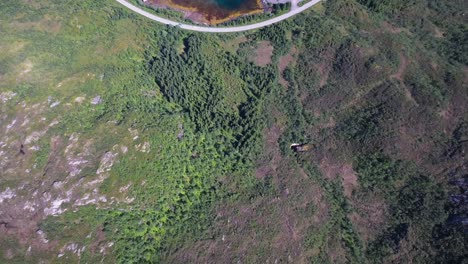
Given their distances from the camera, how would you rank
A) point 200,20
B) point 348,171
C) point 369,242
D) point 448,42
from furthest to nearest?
point 200,20 < point 448,42 < point 348,171 < point 369,242

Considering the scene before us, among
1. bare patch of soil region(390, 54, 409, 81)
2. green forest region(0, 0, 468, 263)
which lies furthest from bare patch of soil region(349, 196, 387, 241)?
bare patch of soil region(390, 54, 409, 81)

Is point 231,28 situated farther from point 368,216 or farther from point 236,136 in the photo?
point 368,216

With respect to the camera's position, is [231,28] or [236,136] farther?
[231,28]

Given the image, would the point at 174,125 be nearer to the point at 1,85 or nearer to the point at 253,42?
the point at 253,42

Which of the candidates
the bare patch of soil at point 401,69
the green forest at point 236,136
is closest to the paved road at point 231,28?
the green forest at point 236,136

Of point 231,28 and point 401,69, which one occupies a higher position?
point 231,28

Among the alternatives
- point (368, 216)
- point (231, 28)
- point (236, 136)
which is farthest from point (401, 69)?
point (231, 28)

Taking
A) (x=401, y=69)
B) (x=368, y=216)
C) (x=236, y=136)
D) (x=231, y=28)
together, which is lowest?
(x=368, y=216)

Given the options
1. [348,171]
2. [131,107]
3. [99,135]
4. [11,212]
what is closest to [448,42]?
[348,171]

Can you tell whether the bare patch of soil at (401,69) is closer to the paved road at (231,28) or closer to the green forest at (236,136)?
the green forest at (236,136)
